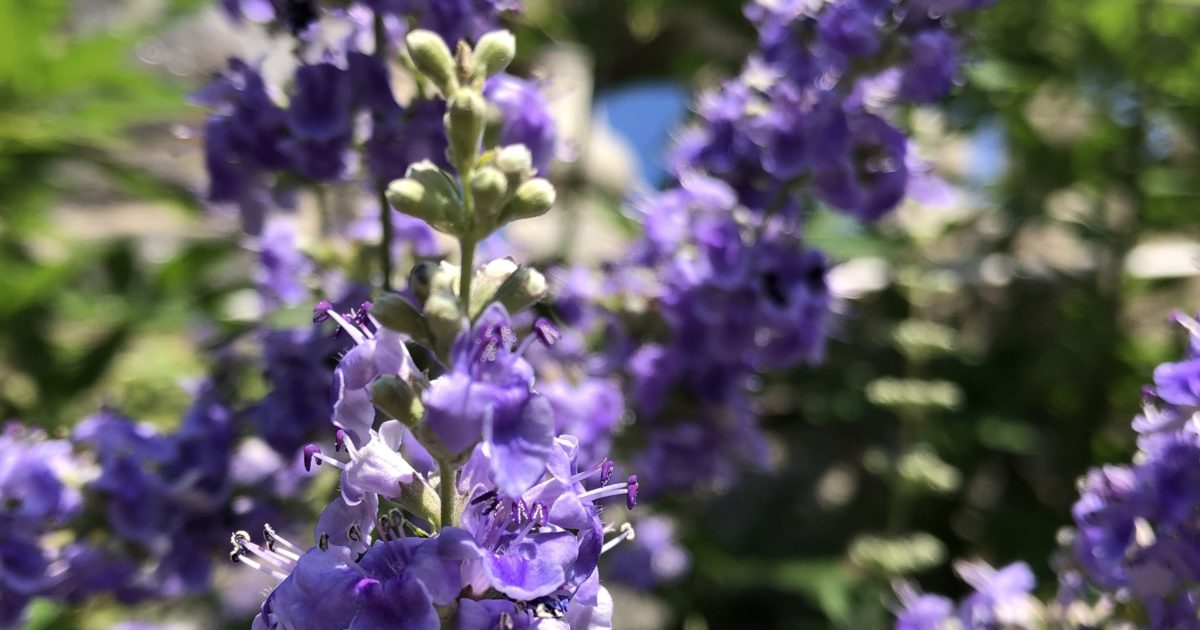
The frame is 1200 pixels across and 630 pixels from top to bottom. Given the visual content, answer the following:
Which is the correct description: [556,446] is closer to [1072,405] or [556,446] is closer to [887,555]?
[887,555]

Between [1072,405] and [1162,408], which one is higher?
[1162,408]

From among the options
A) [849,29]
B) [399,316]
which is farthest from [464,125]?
[849,29]

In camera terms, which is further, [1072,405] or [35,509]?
[1072,405]

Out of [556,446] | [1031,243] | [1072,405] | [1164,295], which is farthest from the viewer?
[1031,243]

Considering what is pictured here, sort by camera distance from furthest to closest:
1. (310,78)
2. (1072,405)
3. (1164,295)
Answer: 1. (1164,295)
2. (1072,405)
3. (310,78)

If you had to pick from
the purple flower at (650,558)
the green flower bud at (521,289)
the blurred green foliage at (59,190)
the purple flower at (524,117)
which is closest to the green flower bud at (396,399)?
the green flower bud at (521,289)

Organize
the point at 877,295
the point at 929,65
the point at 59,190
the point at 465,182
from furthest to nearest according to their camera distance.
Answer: the point at 877,295 < the point at 59,190 < the point at 929,65 < the point at 465,182

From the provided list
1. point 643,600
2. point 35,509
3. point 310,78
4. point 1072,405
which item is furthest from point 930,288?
point 35,509

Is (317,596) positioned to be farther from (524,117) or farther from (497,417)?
(524,117)
